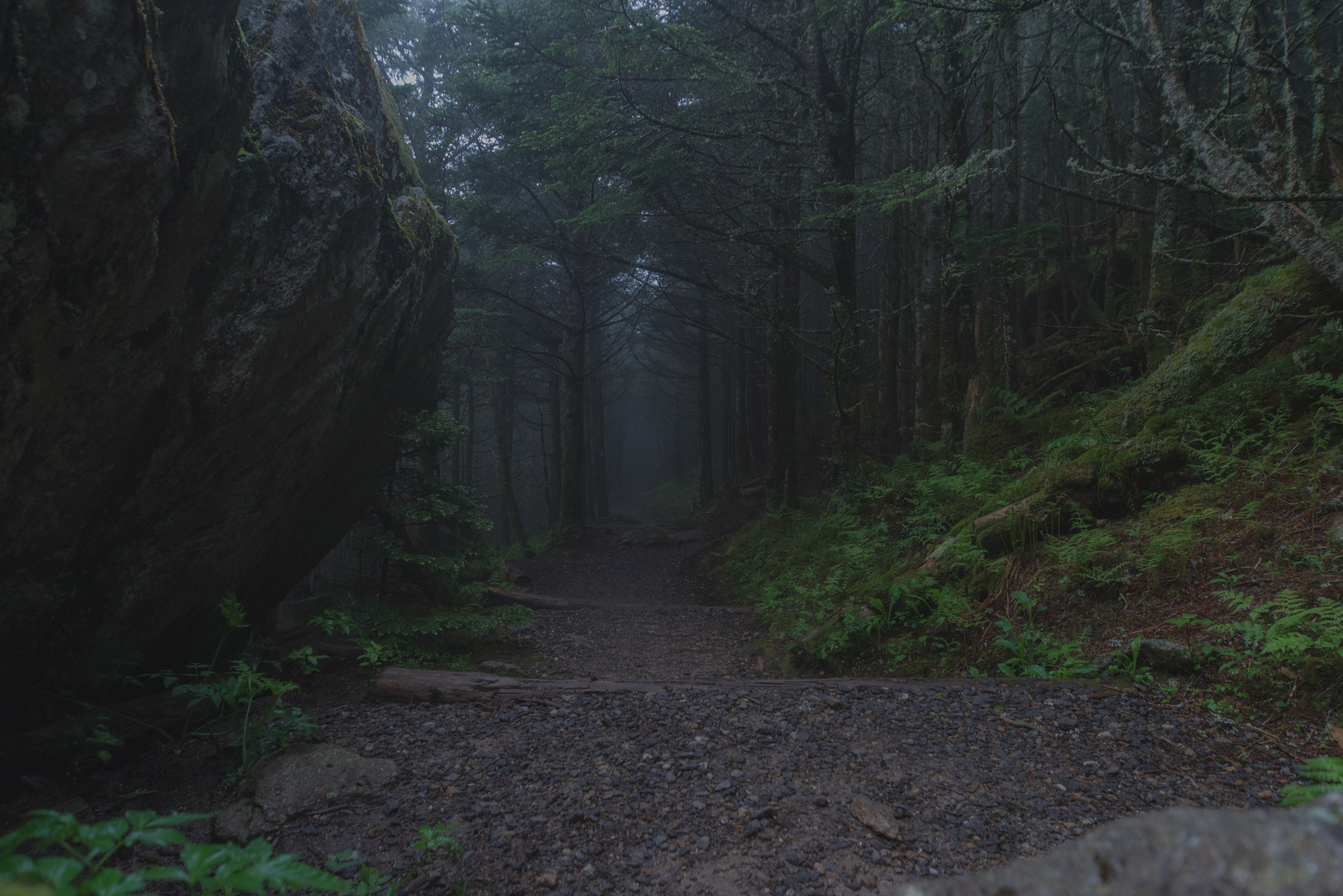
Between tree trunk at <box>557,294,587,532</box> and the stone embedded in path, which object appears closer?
the stone embedded in path

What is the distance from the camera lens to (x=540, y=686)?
4.68 meters

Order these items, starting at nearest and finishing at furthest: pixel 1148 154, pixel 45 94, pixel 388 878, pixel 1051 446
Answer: pixel 45 94 < pixel 388 878 < pixel 1051 446 < pixel 1148 154

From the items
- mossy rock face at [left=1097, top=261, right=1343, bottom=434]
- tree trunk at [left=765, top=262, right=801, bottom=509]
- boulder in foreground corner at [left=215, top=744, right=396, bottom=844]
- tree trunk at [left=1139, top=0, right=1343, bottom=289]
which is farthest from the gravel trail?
tree trunk at [left=765, top=262, right=801, bottom=509]

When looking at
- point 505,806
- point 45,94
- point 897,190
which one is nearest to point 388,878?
point 505,806

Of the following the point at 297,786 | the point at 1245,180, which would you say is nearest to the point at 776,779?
the point at 297,786

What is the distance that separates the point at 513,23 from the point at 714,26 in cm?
365

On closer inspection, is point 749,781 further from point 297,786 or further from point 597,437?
point 597,437

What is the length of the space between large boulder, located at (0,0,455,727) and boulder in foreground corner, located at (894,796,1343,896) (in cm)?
346

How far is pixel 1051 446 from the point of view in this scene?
6238 millimetres

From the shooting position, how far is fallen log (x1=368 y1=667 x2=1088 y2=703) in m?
4.39

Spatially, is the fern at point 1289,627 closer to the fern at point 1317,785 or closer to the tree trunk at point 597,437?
the fern at point 1317,785

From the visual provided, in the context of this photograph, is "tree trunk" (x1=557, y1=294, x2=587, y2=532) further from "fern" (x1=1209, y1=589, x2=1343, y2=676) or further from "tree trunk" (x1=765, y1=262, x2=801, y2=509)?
"fern" (x1=1209, y1=589, x2=1343, y2=676)

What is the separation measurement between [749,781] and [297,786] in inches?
90.1

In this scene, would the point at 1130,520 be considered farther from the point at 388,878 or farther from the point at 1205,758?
the point at 388,878
